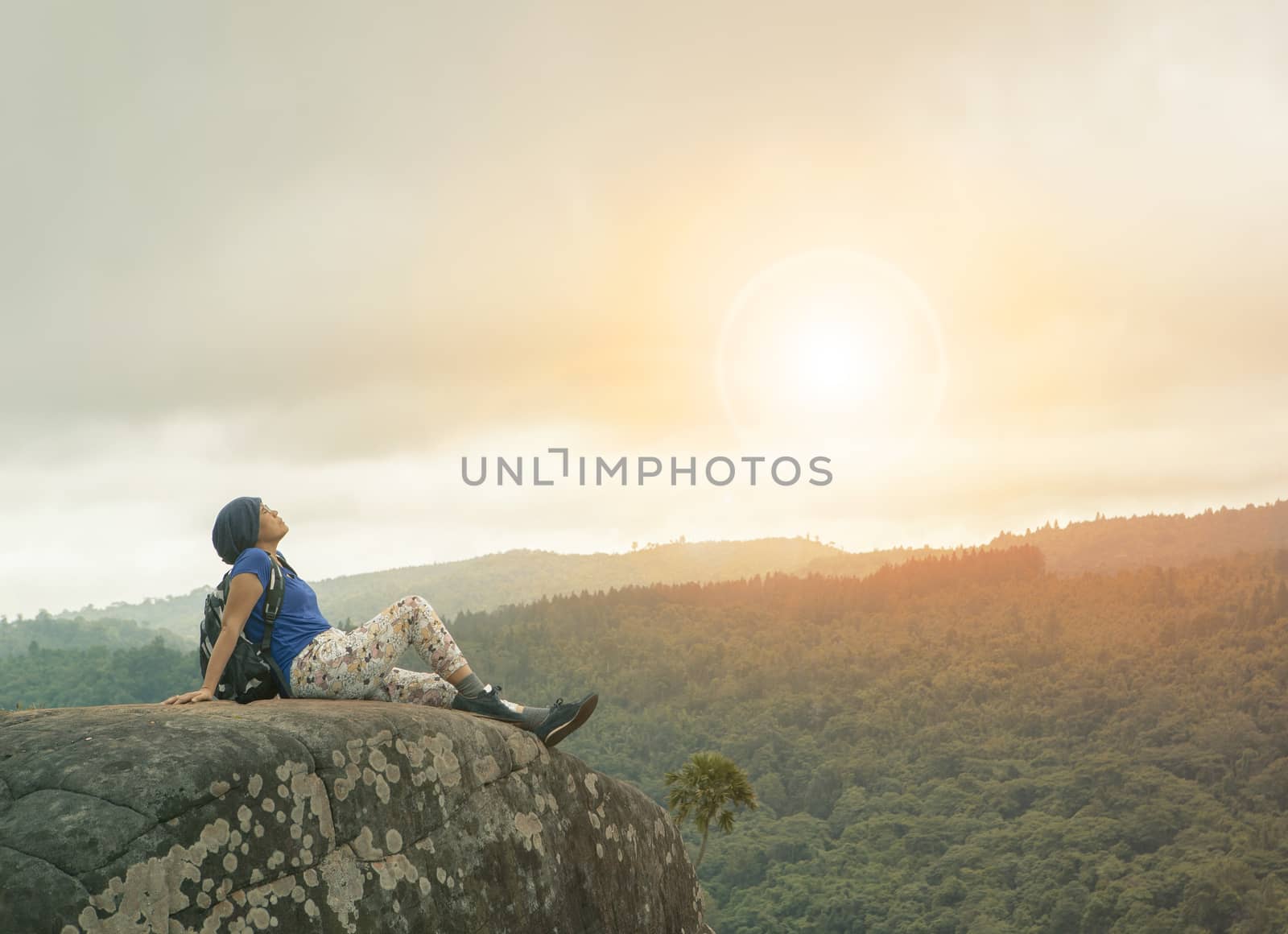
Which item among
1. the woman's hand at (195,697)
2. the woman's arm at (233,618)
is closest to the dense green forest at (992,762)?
the woman's arm at (233,618)

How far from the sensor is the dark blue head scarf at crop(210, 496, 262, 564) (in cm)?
693

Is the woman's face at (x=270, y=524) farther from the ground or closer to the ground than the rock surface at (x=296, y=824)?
farther from the ground

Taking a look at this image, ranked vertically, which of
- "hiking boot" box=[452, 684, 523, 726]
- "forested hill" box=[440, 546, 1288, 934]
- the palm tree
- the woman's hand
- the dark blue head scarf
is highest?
the dark blue head scarf

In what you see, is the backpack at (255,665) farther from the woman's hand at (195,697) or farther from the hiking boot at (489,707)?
the hiking boot at (489,707)

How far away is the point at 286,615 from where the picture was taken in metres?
6.87

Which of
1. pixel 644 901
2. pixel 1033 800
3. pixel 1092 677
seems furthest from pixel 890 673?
pixel 644 901

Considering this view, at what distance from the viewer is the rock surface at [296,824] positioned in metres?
4.83

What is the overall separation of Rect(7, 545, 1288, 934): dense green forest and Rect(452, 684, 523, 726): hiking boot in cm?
10586

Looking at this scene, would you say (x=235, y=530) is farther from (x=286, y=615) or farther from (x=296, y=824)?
(x=296, y=824)

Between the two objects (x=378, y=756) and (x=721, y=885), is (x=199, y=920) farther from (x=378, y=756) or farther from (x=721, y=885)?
(x=721, y=885)

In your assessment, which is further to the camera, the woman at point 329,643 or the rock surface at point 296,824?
the woman at point 329,643

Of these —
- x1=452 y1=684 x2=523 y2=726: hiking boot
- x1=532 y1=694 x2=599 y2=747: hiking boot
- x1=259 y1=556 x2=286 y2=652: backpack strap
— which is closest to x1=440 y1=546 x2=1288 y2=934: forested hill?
x1=532 y1=694 x2=599 y2=747: hiking boot

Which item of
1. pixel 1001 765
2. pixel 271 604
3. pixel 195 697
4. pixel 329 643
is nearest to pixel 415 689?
pixel 329 643

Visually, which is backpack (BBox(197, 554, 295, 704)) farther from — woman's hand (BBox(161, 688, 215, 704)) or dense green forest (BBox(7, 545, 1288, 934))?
dense green forest (BBox(7, 545, 1288, 934))
